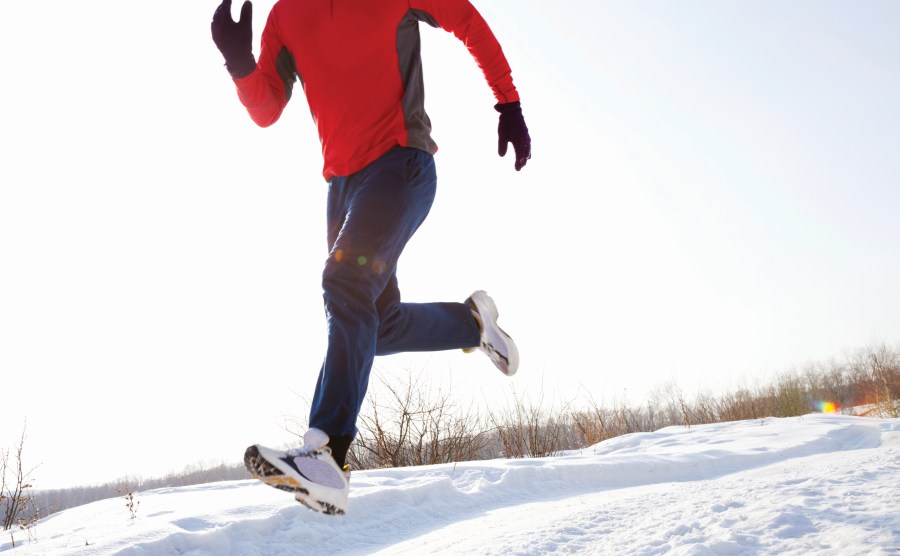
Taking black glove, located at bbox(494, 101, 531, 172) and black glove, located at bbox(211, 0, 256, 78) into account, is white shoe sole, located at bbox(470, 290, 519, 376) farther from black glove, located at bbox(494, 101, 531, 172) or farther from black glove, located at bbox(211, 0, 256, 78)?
black glove, located at bbox(211, 0, 256, 78)

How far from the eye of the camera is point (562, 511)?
2094mm

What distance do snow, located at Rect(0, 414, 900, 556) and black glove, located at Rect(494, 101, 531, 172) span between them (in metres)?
1.32

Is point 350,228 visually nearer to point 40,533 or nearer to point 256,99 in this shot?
point 256,99

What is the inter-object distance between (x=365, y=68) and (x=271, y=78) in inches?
19.2

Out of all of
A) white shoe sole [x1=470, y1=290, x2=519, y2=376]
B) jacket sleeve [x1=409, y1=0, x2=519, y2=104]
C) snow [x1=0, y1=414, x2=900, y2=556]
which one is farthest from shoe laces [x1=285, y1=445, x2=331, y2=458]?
jacket sleeve [x1=409, y1=0, x2=519, y2=104]

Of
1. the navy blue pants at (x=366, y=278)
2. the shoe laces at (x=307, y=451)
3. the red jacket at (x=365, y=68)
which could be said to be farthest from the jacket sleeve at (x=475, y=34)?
the shoe laces at (x=307, y=451)

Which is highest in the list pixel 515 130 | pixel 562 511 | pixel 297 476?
pixel 515 130

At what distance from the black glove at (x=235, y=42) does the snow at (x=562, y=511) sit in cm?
170

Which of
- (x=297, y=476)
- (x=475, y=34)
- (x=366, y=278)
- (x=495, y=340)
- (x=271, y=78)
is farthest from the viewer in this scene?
(x=495, y=340)

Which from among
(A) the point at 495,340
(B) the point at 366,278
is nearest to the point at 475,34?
(B) the point at 366,278

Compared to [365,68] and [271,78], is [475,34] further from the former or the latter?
[271,78]

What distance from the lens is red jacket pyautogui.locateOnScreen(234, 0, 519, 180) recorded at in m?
2.07

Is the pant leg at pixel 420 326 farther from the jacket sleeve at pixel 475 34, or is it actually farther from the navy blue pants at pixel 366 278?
Result: the jacket sleeve at pixel 475 34

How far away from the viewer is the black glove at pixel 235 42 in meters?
2.14
